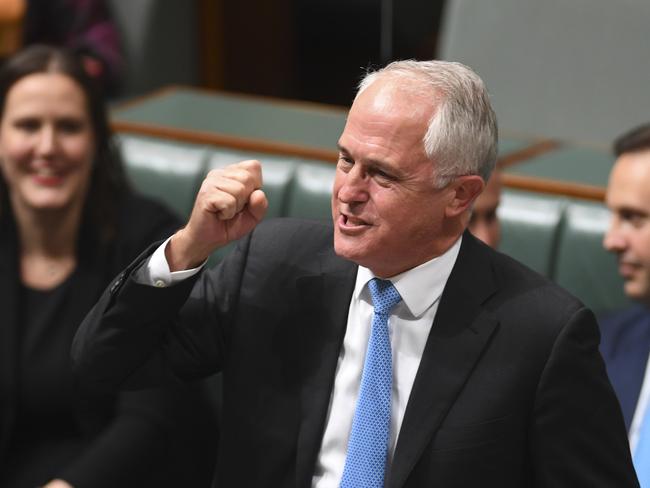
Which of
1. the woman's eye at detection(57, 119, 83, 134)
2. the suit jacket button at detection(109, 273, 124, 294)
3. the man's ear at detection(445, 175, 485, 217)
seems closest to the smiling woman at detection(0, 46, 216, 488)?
the woman's eye at detection(57, 119, 83, 134)

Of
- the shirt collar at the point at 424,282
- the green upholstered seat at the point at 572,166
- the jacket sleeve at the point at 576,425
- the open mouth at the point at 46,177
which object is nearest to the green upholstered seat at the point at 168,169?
the open mouth at the point at 46,177

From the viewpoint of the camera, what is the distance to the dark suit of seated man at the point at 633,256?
193 cm

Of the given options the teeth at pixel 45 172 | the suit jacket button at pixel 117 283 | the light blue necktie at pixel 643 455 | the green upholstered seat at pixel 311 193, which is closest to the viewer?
the suit jacket button at pixel 117 283

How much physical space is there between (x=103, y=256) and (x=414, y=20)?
1598 mm

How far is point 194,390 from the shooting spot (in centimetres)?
219

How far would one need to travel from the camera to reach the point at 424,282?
1.45 meters

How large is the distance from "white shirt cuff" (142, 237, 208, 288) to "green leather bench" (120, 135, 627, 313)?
0.99 metres

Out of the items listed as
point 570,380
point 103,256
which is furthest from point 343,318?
point 103,256

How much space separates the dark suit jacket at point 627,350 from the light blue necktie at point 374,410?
0.61 meters

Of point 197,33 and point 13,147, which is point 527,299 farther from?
point 197,33

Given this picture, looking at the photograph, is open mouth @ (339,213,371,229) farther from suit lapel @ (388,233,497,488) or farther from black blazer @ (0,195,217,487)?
black blazer @ (0,195,217,487)

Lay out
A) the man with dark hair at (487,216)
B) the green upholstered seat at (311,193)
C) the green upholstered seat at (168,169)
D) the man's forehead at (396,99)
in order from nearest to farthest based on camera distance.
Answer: the man's forehead at (396,99) → the man with dark hair at (487,216) → the green upholstered seat at (311,193) → the green upholstered seat at (168,169)

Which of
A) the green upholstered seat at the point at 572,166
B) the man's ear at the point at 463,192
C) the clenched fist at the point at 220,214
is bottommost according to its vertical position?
the green upholstered seat at the point at 572,166

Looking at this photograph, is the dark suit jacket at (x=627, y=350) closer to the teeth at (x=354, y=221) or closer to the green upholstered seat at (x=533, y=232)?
the green upholstered seat at (x=533, y=232)
